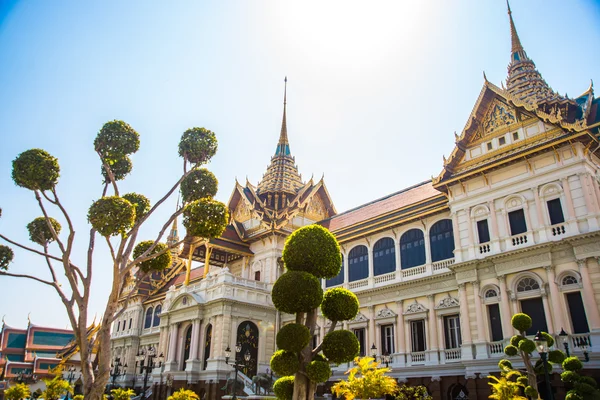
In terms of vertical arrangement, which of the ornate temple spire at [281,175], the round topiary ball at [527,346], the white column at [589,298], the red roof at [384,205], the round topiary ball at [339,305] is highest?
the ornate temple spire at [281,175]

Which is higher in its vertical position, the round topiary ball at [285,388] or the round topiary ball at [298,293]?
the round topiary ball at [298,293]

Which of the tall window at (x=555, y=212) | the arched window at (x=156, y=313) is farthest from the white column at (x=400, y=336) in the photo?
the arched window at (x=156, y=313)

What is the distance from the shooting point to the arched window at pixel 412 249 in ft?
78.3

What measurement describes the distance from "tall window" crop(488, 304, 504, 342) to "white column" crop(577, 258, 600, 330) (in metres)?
3.31

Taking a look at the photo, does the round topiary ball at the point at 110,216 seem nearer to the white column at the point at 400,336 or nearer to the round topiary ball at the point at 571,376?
the round topiary ball at the point at 571,376

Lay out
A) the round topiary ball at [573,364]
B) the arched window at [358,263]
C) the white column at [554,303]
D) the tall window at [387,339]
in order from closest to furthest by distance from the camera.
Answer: the round topiary ball at [573,364]
the white column at [554,303]
the tall window at [387,339]
the arched window at [358,263]

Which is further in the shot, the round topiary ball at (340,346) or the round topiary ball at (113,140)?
the round topiary ball at (113,140)

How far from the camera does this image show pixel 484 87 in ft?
73.2

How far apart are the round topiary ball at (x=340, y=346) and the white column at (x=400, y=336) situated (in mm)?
10855

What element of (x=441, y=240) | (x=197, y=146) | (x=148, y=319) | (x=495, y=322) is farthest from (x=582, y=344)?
(x=148, y=319)

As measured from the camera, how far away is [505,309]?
1867 cm

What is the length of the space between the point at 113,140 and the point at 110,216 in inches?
129

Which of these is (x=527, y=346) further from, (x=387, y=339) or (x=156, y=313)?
(x=156, y=313)

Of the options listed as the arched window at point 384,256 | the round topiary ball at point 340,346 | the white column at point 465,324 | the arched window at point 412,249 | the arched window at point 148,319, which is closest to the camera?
the round topiary ball at point 340,346
